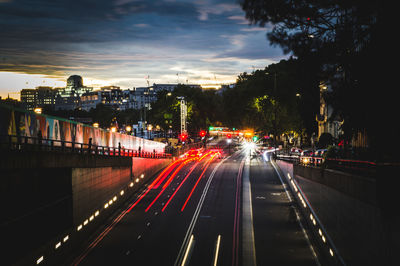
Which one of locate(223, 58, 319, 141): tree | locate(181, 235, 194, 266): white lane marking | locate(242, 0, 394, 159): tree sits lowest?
locate(181, 235, 194, 266): white lane marking

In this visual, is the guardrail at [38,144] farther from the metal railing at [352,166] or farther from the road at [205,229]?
the metal railing at [352,166]

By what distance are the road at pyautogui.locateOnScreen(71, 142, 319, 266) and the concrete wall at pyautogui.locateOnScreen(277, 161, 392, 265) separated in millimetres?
2796

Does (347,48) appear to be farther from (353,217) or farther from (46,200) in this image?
(46,200)

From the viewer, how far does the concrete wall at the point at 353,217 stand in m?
12.9

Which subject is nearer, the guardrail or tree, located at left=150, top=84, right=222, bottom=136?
the guardrail

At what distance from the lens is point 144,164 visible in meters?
46.3

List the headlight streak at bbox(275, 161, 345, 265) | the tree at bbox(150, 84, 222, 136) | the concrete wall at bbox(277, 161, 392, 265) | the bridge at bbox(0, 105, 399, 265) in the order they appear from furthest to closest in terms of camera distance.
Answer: the tree at bbox(150, 84, 222, 136) < the headlight streak at bbox(275, 161, 345, 265) < the bridge at bbox(0, 105, 399, 265) < the concrete wall at bbox(277, 161, 392, 265)

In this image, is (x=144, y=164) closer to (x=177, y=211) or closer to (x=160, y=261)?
(x=177, y=211)

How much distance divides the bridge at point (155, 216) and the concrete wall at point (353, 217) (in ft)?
0.12

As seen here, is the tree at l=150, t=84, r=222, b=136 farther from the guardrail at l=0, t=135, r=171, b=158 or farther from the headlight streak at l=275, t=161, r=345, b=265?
the guardrail at l=0, t=135, r=171, b=158

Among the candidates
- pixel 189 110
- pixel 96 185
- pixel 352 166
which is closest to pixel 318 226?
pixel 352 166

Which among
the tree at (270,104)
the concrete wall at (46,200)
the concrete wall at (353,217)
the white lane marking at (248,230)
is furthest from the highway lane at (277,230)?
the tree at (270,104)

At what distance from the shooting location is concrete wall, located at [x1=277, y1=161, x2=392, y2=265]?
1295 cm

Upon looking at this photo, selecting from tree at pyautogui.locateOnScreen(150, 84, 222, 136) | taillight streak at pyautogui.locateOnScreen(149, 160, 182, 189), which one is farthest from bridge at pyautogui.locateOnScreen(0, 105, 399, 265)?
tree at pyautogui.locateOnScreen(150, 84, 222, 136)
